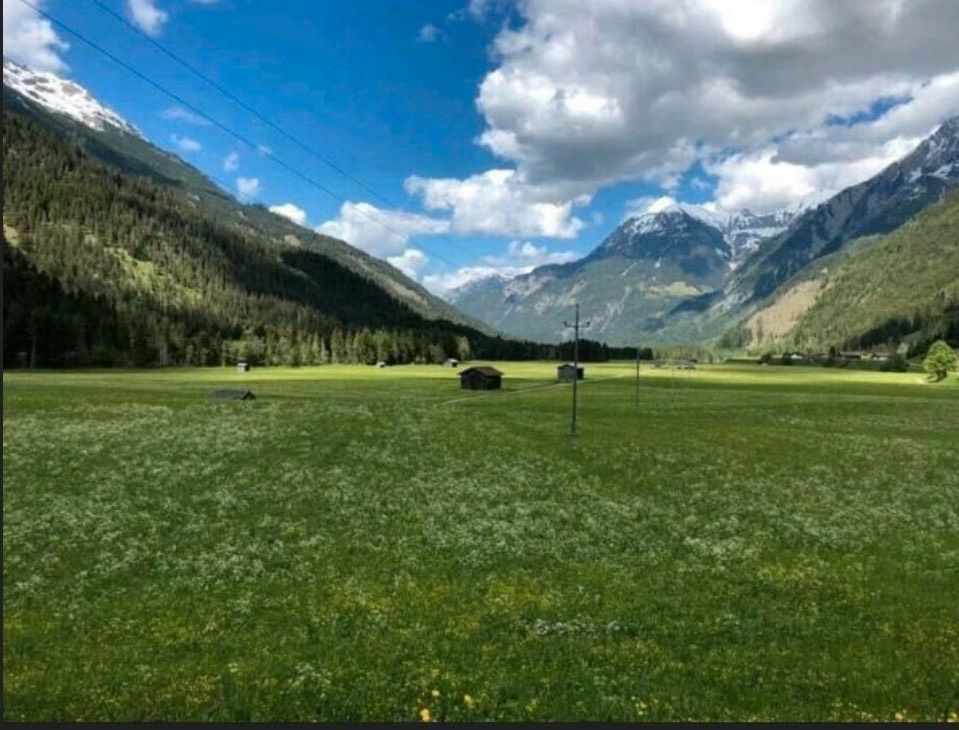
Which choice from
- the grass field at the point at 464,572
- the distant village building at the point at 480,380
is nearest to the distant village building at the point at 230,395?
→ the grass field at the point at 464,572

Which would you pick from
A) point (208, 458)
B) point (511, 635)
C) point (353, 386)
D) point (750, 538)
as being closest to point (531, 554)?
point (511, 635)

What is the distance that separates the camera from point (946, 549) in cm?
3684

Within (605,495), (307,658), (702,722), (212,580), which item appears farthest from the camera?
(605,495)

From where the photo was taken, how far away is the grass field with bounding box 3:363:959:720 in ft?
71.3

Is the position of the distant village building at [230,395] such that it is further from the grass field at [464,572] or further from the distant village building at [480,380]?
the distant village building at [480,380]

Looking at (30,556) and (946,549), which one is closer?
(30,556)

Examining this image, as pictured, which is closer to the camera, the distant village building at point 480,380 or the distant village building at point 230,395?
the distant village building at point 230,395

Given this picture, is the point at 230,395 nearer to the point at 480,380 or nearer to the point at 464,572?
the point at 480,380

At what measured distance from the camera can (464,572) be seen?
1284 inches

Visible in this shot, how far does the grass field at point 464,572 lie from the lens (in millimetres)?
21734

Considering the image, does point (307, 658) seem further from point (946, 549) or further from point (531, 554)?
point (946, 549)

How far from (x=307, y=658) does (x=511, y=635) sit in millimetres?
7346

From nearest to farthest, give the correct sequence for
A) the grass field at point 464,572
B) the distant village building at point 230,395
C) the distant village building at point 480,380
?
the grass field at point 464,572
the distant village building at point 230,395
the distant village building at point 480,380

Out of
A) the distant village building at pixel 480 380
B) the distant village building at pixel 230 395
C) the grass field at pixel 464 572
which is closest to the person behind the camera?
the grass field at pixel 464 572
